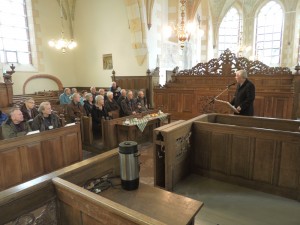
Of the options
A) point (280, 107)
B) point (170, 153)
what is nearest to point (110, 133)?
point (170, 153)

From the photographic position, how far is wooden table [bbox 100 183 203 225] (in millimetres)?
1416

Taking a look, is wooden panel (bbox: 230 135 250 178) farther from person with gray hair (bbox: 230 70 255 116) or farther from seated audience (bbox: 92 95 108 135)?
seated audience (bbox: 92 95 108 135)

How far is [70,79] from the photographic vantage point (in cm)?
1109

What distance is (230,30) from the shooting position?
14.3m

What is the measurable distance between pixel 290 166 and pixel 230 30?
13757 mm

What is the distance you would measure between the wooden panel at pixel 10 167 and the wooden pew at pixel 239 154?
2.02 meters

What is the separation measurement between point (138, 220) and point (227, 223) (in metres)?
1.49

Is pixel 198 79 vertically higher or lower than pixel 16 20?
lower

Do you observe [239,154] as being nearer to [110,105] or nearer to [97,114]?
[97,114]

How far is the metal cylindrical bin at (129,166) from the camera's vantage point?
1.72 metres

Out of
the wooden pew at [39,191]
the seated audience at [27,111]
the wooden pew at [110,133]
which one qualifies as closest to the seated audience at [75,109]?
the seated audience at [27,111]

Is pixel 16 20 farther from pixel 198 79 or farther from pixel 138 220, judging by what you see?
pixel 138 220

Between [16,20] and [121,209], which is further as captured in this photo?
[16,20]

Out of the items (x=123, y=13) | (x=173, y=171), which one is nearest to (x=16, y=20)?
(x=123, y=13)
